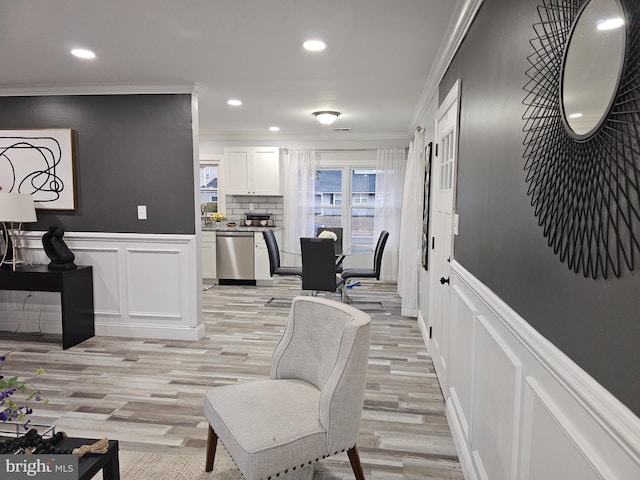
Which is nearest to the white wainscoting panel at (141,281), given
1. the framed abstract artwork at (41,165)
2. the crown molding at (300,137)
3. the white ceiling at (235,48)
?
the framed abstract artwork at (41,165)

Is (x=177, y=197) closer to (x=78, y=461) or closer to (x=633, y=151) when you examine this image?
(x=78, y=461)

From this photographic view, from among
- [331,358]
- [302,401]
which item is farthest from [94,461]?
[331,358]

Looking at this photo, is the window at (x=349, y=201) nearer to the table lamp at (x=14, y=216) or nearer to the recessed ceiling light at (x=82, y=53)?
the table lamp at (x=14, y=216)

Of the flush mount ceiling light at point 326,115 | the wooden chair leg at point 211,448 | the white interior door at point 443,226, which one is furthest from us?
the flush mount ceiling light at point 326,115

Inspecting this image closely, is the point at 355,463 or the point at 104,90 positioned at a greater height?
the point at 104,90

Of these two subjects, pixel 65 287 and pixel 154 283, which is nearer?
pixel 65 287

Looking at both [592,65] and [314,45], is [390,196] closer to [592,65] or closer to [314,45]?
[314,45]

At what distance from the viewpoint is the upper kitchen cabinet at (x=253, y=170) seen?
22.3 feet

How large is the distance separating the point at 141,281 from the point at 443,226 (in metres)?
2.83

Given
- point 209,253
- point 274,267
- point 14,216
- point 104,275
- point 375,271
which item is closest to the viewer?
point 14,216

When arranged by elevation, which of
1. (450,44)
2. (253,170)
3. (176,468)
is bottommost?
(176,468)

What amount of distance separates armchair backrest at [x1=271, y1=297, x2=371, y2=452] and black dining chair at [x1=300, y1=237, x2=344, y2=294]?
2.51 meters

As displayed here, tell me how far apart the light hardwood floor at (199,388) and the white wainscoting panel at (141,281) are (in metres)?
0.16

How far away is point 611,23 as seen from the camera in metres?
0.80
